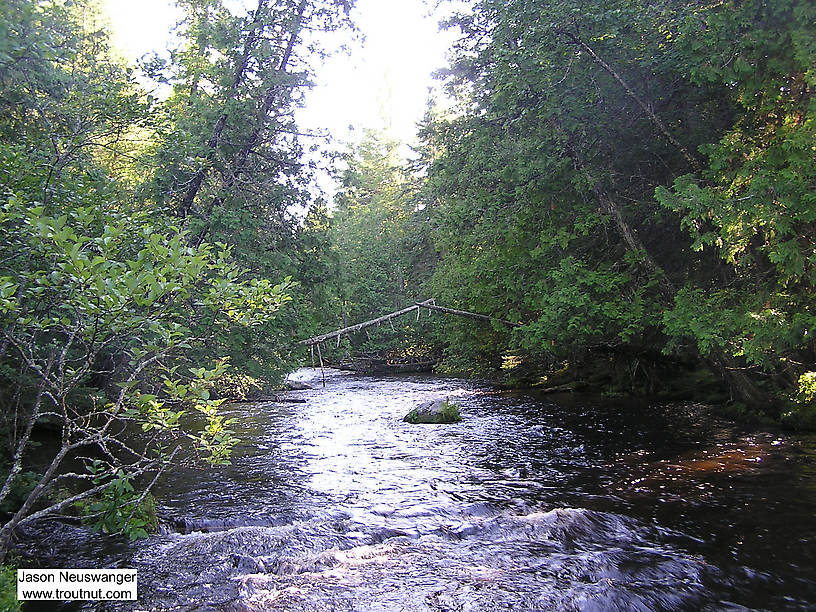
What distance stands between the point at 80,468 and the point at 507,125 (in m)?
12.4

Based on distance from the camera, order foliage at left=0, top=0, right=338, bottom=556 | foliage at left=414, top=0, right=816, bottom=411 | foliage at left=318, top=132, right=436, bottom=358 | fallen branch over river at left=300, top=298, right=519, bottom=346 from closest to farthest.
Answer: foliage at left=0, top=0, right=338, bottom=556 < foliage at left=414, top=0, right=816, bottom=411 < fallen branch over river at left=300, top=298, right=519, bottom=346 < foliage at left=318, top=132, right=436, bottom=358

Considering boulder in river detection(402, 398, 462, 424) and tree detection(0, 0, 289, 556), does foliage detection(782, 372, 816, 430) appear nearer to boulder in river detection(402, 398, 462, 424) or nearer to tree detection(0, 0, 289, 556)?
boulder in river detection(402, 398, 462, 424)

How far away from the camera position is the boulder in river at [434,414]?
1598 cm

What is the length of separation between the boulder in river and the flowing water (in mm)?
2163

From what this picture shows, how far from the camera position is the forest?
7344mm

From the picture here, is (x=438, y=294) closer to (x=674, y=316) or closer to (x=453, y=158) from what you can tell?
(x=453, y=158)

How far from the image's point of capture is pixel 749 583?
5.64m

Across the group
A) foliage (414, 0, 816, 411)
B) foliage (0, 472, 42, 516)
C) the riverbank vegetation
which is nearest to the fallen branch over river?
foliage (414, 0, 816, 411)

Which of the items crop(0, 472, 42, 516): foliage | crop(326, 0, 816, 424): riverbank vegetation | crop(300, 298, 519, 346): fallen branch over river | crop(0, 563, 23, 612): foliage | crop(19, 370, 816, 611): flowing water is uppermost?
crop(326, 0, 816, 424): riverbank vegetation

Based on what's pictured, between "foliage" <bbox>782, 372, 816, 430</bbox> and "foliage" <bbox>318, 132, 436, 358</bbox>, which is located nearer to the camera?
"foliage" <bbox>782, 372, 816, 430</bbox>

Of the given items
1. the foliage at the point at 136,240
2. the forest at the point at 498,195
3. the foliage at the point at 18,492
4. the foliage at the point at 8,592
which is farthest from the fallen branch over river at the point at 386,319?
the foliage at the point at 8,592

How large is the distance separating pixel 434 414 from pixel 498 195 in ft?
20.3

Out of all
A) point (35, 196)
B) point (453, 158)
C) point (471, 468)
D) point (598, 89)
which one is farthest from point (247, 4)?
point (471, 468)

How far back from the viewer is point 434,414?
1605 cm
